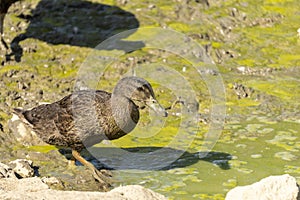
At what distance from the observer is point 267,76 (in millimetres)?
13453

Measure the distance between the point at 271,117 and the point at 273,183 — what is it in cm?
435

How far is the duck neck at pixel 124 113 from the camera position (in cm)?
937

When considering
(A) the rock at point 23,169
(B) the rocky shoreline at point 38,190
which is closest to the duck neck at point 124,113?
(B) the rocky shoreline at point 38,190

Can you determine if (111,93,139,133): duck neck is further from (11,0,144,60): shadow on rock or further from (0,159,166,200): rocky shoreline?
(11,0,144,60): shadow on rock

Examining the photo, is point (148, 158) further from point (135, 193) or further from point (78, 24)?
point (78, 24)

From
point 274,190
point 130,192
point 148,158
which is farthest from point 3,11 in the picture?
point 274,190

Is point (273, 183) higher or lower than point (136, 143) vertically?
higher

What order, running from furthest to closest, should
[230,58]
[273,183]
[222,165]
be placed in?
1. [230,58]
2. [222,165]
3. [273,183]

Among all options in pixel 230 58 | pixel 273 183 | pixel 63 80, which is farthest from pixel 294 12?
pixel 273 183

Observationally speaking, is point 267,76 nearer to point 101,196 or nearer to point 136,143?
point 136,143

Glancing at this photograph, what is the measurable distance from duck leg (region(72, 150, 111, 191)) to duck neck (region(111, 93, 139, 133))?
68 cm

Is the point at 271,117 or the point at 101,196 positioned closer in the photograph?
the point at 101,196

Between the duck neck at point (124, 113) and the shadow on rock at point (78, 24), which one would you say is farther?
the shadow on rock at point (78, 24)

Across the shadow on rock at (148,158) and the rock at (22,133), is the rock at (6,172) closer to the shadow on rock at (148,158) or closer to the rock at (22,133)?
the shadow on rock at (148,158)
